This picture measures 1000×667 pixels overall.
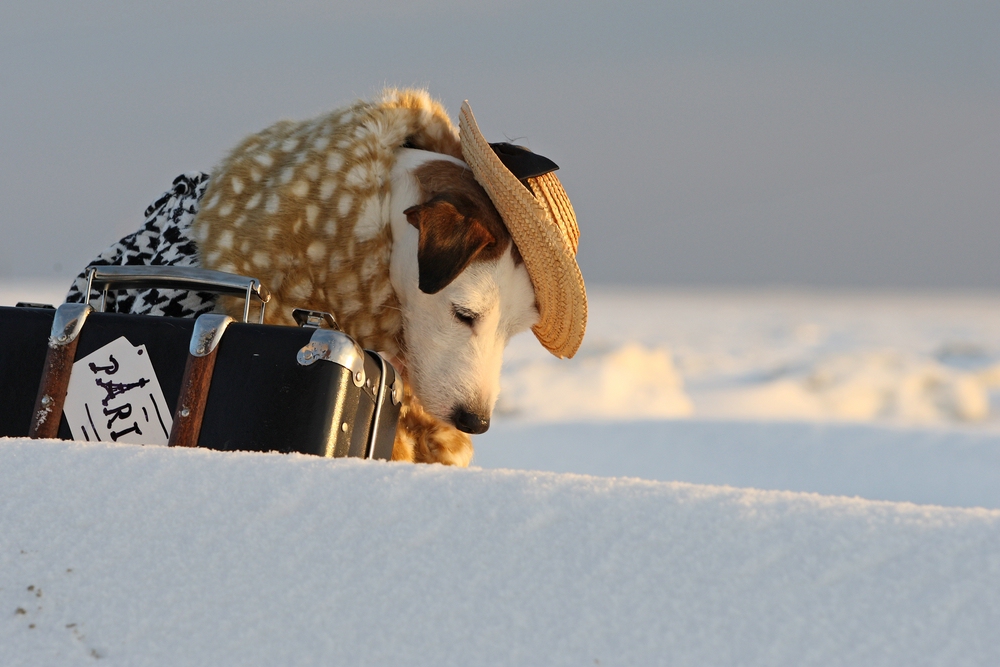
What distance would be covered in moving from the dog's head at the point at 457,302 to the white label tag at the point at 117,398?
49cm

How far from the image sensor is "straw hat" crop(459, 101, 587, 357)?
1.60m

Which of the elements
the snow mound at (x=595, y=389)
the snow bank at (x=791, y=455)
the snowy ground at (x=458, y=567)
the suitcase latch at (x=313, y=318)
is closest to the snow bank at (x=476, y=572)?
the snowy ground at (x=458, y=567)

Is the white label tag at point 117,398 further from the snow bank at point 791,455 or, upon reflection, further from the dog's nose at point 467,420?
the snow bank at point 791,455

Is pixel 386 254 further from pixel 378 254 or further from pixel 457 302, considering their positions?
pixel 457 302

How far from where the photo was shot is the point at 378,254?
167 cm

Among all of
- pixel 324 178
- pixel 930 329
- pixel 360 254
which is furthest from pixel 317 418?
pixel 930 329

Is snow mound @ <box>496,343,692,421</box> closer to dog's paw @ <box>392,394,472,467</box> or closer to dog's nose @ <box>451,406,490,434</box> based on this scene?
dog's paw @ <box>392,394,472,467</box>

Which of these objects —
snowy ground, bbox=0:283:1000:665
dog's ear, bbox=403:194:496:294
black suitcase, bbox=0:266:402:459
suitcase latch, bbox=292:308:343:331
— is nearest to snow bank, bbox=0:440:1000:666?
snowy ground, bbox=0:283:1000:665

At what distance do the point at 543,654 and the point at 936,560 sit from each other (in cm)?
32

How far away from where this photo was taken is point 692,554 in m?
0.69

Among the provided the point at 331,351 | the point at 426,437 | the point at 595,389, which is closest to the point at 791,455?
the point at 595,389

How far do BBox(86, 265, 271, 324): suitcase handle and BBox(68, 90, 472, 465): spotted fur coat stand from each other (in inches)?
7.1

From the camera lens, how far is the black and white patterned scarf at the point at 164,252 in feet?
5.50

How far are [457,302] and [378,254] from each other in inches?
7.3
